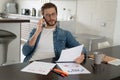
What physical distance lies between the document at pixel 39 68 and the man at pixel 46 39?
0.43 meters

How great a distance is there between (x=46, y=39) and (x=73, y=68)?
0.66 metres

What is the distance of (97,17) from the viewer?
3.83m

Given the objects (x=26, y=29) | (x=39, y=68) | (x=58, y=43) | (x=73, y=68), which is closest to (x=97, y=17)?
(x=58, y=43)

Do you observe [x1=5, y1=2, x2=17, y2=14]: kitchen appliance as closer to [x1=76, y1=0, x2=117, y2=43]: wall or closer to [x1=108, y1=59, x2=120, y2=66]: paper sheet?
[x1=76, y1=0, x2=117, y2=43]: wall

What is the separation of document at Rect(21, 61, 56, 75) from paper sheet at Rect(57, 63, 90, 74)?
94 mm

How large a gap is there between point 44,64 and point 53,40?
1.84 ft

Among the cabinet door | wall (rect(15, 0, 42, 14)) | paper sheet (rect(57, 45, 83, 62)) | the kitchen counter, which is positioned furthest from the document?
wall (rect(15, 0, 42, 14))

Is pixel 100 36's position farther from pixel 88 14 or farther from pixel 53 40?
pixel 53 40

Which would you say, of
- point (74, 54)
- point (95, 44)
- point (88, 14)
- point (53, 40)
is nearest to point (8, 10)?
point (88, 14)

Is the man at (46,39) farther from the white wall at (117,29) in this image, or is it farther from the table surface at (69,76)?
the white wall at (117,29)

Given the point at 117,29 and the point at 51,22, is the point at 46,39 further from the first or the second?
the point at 117,29

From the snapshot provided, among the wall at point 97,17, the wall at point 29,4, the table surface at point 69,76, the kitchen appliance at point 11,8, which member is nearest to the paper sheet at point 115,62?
the table surface at point 69,76

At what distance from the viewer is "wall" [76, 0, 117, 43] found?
3.59m

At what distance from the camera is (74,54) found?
6.15ft
